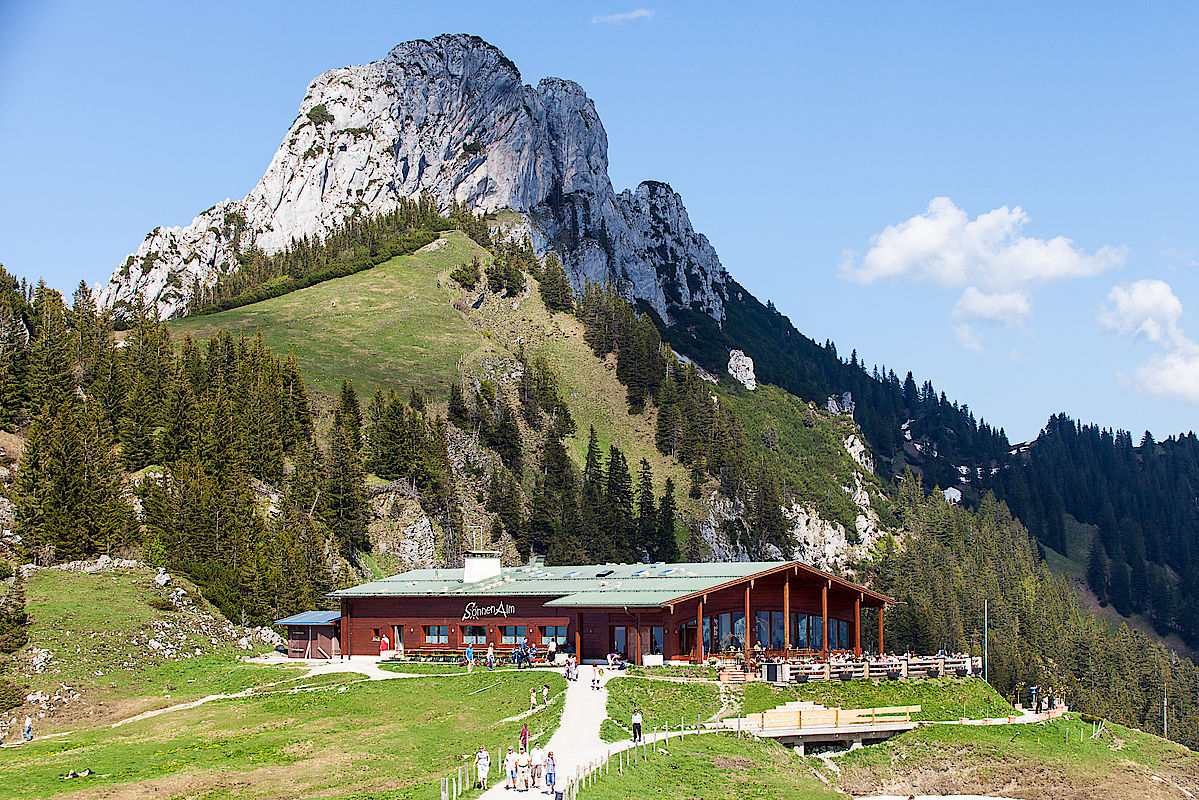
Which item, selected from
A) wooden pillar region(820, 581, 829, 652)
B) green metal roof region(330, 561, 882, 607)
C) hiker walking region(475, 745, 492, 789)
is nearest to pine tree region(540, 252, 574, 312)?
green metal roof region(330, 561, 882, 607)

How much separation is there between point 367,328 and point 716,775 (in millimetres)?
141146

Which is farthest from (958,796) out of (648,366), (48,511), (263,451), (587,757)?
(648,366)

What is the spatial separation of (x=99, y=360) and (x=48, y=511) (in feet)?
114

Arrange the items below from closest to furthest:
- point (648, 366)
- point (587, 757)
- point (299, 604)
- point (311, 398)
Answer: point (587, 757)
point (299, 604)
point (311, 398)
point (648, 366)

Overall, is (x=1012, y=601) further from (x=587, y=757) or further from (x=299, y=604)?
(x=587, y=757)

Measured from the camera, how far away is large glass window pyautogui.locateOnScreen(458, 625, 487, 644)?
204 feet

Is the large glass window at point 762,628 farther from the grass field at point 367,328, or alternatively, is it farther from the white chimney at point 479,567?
the grass field at point 367,328

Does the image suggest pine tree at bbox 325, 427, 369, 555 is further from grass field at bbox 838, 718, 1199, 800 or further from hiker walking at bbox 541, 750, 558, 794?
hiker walking at bbox 541, 750, 558, 794

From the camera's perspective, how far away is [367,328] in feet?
547

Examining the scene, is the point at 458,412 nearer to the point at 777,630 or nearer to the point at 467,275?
the point at 467,275

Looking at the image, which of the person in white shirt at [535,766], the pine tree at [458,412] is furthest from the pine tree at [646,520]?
the person in white shirt at [535,766]

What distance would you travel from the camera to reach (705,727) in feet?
135

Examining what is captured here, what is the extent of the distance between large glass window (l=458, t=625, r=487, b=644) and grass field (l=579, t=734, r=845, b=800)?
25.1 metres

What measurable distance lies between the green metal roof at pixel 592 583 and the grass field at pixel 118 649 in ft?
31.4
